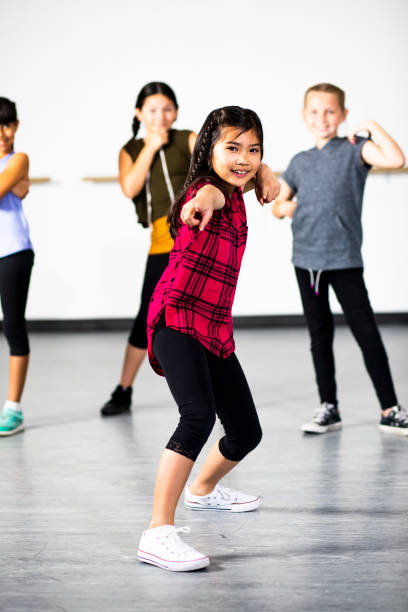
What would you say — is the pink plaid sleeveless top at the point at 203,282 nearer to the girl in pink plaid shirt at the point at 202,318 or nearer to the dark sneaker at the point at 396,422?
the girl in pink plaid shirt at the point at 202,318

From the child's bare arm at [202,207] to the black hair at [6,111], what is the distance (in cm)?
134

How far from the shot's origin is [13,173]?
2.72 metres

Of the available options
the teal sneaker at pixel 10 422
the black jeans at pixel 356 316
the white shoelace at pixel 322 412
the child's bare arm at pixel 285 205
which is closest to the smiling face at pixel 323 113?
the child's bare arm at pixel 285 205

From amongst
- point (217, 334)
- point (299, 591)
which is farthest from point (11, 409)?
point (299, 591)

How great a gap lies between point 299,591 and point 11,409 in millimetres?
1591

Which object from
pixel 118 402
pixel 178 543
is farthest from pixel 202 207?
pixel 118 402

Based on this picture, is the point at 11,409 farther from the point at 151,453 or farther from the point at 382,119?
the point at 382,119

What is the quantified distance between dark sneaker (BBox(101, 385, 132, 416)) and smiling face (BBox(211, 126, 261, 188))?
5.06 ft

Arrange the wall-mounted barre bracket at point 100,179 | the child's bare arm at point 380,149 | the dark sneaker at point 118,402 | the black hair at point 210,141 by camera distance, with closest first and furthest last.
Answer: the black hair at point 210,141, the child's bare arm at point 380,149, the dark sneaker at point 118,402, the wall-mounted barre bracket at point 100,179

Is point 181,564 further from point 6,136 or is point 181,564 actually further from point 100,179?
point 100,179

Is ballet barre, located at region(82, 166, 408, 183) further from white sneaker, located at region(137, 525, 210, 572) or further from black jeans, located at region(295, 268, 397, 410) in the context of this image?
white sneaker, located at region(137, 525, 210, 572)

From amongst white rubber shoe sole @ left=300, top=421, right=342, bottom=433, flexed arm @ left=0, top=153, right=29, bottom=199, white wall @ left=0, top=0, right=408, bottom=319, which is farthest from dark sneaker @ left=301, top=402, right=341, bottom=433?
white wall @ left=0, top=0, right=408, bottom=319

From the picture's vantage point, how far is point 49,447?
256 cm

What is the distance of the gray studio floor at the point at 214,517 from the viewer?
4.75 ft
